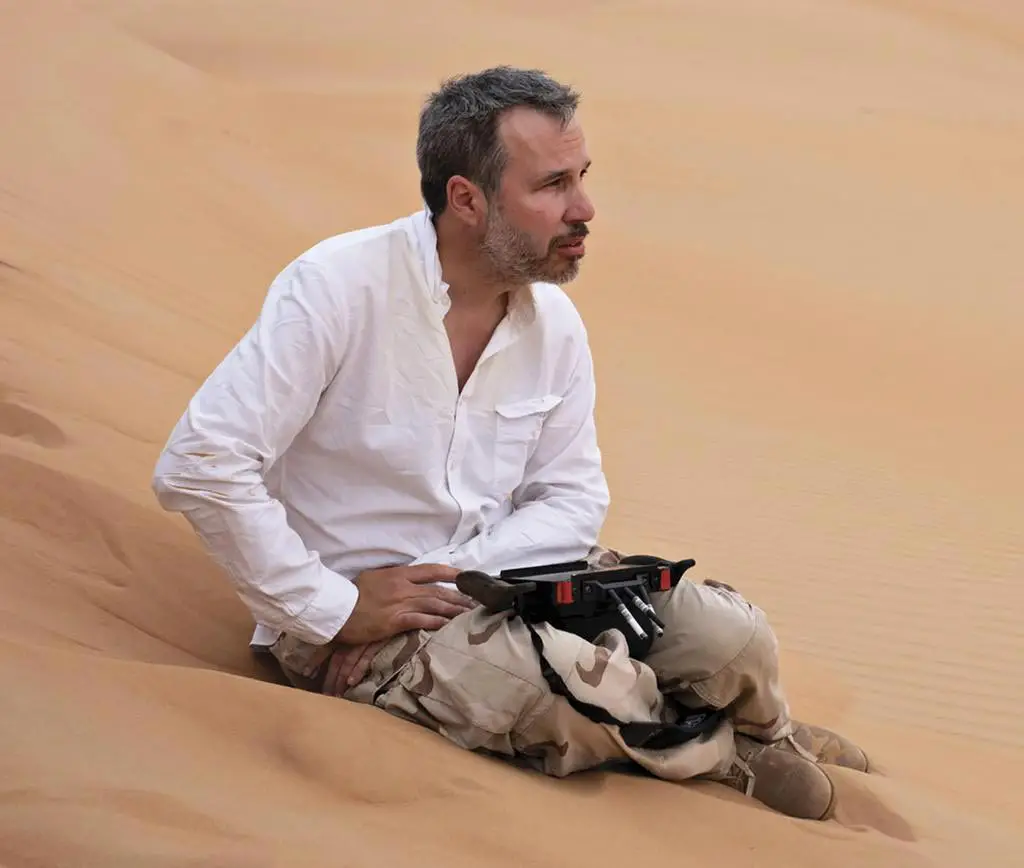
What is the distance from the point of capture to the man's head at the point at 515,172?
11.6 feet

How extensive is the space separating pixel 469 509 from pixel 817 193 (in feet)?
38.1

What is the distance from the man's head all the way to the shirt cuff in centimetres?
85

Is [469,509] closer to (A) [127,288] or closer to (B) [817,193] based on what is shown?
(A) [127,288]

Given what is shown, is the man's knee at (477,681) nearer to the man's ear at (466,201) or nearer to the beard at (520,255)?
the beard at (520,255)

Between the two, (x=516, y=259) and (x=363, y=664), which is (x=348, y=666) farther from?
(x=516, y=259)

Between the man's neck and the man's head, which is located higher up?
the man's head

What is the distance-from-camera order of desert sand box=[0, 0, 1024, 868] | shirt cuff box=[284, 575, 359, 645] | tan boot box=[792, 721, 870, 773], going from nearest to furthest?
desert sand box=[0, 0, 1024, 868], shirt cuff box=[284, 575, 359, 645], tan boot box=[792, 721, 870, 773]

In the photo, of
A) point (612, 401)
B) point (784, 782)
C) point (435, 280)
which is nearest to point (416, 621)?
point (435, 280)

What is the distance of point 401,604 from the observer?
3393mm

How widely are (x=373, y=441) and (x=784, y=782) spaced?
125cm

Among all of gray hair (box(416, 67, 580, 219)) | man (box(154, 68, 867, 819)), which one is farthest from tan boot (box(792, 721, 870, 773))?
gray hair (box(416, 67, 580, 219))

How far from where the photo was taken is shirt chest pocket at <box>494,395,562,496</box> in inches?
146

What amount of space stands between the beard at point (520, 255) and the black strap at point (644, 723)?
2.81 ft

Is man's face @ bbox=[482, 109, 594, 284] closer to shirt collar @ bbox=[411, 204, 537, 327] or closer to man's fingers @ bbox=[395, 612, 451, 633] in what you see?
shirt collar @ bbox=[411, 204, 537, 327]
